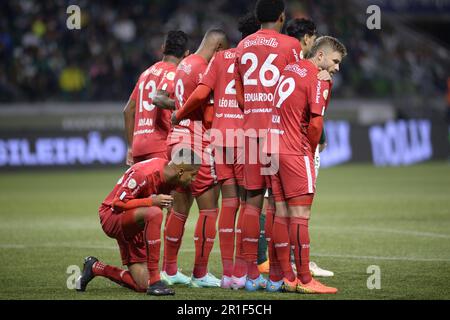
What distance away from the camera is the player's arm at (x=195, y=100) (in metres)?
8.42

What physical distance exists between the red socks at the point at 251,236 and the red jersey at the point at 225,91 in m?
→ 0.63

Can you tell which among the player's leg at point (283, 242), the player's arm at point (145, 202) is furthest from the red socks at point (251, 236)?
the player's arm at point (145, 202)

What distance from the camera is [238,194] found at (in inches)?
345

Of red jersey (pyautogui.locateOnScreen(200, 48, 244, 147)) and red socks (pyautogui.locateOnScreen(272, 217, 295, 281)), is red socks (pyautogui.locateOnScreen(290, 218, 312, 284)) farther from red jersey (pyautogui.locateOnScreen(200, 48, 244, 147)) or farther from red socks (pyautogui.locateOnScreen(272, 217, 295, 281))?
red jersey (pyautogui.locateOnScreen(200, 48, 244, 147))

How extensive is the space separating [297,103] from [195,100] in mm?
962

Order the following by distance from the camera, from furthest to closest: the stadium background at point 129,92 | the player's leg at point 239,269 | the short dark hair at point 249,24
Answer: the stadium background at point 129,92 < the short dark hair at point 249,24 < the player's leg at point 239,269

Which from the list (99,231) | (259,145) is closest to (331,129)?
(99,231)

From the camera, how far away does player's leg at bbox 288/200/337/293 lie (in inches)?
314

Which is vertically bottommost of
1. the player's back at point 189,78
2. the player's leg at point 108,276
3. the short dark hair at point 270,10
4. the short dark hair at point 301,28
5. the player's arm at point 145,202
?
the player's leg at point 108,276

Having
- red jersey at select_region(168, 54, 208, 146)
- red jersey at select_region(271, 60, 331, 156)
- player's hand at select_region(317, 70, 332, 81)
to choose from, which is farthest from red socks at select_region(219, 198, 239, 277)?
player's hand at select_region(317, 70, 332, 81)

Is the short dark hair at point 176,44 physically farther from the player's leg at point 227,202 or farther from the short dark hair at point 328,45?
the short dark hair at point 328,45

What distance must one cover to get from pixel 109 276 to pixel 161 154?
184 cm

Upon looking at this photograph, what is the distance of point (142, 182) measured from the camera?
322 inches

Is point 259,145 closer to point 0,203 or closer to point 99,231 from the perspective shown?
point 99,231
